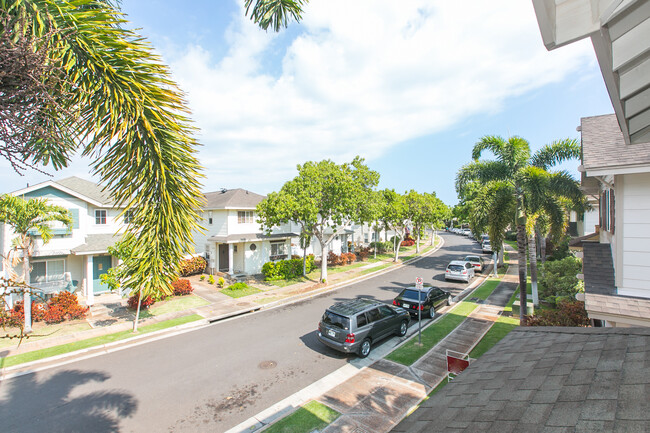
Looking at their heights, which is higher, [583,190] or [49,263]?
[583,190]

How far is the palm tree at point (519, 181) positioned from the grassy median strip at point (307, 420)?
9.98m

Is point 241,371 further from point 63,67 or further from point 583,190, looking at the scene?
point 583,190

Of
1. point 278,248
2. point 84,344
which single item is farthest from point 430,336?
point 278,248

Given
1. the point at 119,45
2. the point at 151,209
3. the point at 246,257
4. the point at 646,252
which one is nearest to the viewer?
the point at 119,45

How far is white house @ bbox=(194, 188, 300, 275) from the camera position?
81.9 ft

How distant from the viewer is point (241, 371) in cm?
1005

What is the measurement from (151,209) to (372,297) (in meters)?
18.5

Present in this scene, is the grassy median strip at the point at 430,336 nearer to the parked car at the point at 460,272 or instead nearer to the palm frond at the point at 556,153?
the parked car at the point at 460,272

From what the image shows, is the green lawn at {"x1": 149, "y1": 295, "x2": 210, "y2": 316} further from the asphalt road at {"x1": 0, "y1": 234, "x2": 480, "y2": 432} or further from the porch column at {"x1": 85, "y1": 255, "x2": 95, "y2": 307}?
the porch column at {"x1": 85, "y1": 255, "x2": 95, "y2": 307}

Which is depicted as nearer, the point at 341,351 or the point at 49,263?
the point at 341,351

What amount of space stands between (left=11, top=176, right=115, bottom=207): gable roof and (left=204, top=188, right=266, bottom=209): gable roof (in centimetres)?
782

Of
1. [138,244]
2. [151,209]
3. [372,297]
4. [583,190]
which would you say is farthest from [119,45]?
[372,297]

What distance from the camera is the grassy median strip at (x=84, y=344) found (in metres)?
11.0

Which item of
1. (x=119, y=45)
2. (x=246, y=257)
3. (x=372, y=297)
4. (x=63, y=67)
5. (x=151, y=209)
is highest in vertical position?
(x=119, y=45)
